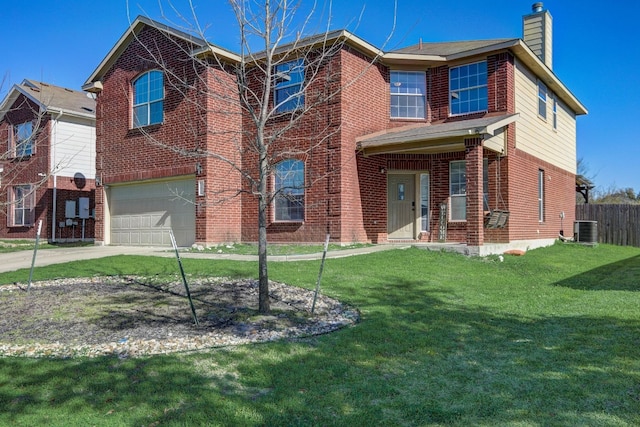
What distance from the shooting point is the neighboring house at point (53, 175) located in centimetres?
2091

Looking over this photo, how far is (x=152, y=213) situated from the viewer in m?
16.7

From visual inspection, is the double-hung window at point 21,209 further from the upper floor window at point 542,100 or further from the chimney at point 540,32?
the chimney at point 540,32

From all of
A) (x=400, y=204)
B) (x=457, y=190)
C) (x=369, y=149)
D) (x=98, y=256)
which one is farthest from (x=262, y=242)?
(x=457, y=190)

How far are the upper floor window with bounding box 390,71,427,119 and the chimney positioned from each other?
5.01 meters

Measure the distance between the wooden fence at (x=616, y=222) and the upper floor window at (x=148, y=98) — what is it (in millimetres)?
17109

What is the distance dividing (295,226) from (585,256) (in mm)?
8615

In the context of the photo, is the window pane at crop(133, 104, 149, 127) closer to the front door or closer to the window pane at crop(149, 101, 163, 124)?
the window pane at crop(149, 101, 163, 124)

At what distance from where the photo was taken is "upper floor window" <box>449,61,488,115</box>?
47.7ft

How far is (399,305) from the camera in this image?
7.15 metres

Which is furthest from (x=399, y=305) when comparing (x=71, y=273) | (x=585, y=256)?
(x=585, y=256)

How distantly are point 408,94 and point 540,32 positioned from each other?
5967mm

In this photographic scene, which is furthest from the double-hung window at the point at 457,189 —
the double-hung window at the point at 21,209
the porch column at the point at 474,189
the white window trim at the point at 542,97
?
the double-hung window at the point at 21,209

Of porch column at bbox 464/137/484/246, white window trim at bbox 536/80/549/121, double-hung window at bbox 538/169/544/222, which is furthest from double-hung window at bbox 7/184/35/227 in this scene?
white window trim at bbox 536/80/549/121

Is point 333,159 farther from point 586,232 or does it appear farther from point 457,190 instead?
point 586,232
